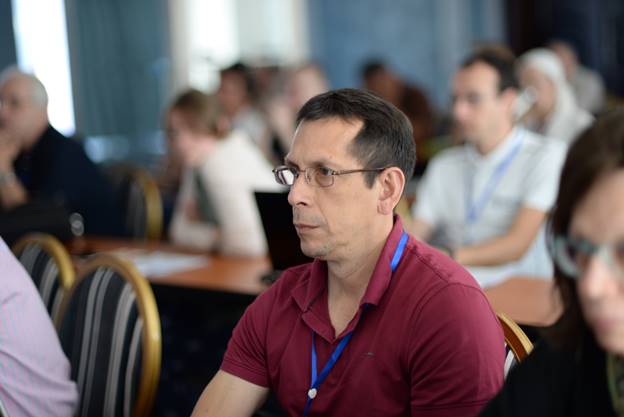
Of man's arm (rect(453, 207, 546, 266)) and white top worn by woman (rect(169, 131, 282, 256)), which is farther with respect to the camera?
white top worn by woman (rect(169, 131, 282, 256))

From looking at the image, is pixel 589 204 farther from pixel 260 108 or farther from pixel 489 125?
pixel 260 108

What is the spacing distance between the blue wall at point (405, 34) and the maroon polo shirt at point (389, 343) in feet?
25.1

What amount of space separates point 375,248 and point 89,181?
302 cm

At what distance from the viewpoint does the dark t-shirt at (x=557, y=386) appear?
1154mm

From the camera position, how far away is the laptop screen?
2.40 metres

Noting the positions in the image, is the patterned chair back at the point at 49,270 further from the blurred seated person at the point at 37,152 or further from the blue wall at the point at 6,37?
the blue wall at the point at 6,37

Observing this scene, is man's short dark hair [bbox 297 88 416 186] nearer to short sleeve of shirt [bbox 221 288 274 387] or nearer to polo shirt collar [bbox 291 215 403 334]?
polo shirt collar [bbox 291 215 403 334]

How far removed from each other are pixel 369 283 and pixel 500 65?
2.11 meters

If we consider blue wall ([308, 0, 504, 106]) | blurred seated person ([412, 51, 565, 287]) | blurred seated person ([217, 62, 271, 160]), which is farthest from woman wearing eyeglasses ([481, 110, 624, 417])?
blue wall ([308, 0, 504, 106])

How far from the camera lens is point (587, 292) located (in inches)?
40.8

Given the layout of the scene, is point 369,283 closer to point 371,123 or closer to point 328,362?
point 328,362

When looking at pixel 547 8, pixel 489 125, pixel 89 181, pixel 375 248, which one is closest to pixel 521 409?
pixel 375 248

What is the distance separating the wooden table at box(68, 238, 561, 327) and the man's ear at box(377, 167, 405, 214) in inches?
24.9

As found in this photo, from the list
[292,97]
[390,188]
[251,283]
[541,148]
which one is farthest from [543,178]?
[292,97]
